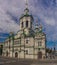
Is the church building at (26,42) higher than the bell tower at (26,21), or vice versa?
the bell tower at (26,21)

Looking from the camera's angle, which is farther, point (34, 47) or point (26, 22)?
point (26, 22)

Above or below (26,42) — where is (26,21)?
above

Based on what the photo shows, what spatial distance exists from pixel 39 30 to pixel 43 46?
7332 mm

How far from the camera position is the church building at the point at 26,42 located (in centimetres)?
6781

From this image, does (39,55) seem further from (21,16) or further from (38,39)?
(21,16)

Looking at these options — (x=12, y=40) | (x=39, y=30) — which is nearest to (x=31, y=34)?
(x=39, y=30)

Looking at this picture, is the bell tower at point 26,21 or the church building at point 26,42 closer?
the church building at point 26,42

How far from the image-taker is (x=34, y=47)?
6850 centimetres

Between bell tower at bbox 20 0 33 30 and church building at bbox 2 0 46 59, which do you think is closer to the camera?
church building at bbox 2 0 46 59

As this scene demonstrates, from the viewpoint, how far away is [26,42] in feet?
229

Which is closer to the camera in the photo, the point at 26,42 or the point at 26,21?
the point at 26,42

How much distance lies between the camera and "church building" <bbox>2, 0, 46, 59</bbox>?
67812 mm

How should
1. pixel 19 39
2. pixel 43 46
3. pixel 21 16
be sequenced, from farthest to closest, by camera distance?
1. pixel 21 16
2. pixel 19 39
3. pixel 43 46

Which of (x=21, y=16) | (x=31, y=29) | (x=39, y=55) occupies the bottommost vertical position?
(x=39, y=55)
